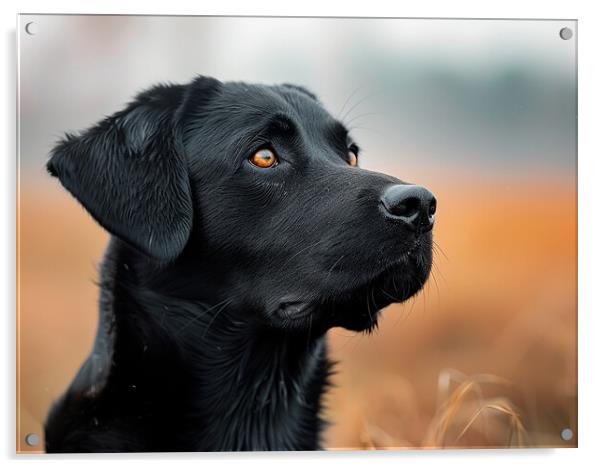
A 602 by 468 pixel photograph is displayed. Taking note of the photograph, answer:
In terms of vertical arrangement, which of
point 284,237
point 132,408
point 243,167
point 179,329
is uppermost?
point 243,167

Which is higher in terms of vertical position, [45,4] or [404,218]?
[45,4]

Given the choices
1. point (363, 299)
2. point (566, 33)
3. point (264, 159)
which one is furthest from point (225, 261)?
point (566, 33)

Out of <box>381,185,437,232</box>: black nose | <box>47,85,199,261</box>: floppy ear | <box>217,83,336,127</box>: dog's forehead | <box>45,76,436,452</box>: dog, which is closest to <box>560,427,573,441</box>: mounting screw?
<box>45,76,436,452</box>: dog

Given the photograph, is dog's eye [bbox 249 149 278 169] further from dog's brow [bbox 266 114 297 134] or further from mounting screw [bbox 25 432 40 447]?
mounting screw [bbox 25 432 40 447]

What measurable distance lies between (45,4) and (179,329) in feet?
3.89

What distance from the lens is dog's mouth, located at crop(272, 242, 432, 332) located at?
2035mm

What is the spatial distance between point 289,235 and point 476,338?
90 centimetres

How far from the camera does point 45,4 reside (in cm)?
256

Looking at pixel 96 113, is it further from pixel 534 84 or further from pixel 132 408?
pixel 534 84

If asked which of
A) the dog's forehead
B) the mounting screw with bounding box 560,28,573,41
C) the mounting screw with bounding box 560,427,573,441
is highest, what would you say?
the mounting screw with bounding box 560,28,573,41

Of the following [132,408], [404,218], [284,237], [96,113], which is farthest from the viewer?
[96,113]

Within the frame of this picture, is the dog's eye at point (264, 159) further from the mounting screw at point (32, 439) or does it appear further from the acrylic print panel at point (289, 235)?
the mounting screw at point (32, 439)

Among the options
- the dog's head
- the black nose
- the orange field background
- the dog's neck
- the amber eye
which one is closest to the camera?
the black nose
